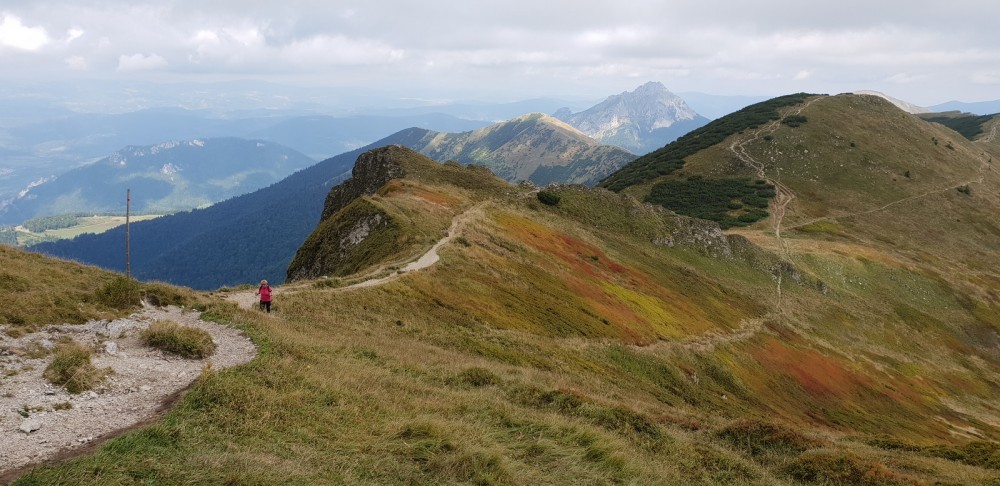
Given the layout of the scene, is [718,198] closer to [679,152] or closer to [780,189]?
[780,189]

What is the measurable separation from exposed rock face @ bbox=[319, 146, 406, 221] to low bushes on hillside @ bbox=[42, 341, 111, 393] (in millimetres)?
65536

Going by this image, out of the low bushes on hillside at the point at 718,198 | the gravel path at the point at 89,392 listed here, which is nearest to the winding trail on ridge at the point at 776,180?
the low bushes on hillside at the point at 718,198

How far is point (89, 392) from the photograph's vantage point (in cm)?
1383

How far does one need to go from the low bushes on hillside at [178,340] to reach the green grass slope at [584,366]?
209cm

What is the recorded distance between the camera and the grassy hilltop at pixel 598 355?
43.1ft

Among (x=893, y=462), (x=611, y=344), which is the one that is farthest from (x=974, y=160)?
(x=893, y=462)

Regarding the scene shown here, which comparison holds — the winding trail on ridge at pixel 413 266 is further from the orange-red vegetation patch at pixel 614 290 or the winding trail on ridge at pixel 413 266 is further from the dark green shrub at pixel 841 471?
the dark green shrub at pixel 841 471

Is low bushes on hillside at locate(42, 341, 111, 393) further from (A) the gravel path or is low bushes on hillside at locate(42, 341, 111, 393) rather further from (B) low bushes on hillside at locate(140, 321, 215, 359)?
(B) low bushes on hillside at locate(140, 321, 215, 359)

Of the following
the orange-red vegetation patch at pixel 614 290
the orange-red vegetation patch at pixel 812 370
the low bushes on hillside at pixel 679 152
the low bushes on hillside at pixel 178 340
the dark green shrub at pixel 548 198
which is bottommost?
the orange-red vegetation patch at pixel 812 370

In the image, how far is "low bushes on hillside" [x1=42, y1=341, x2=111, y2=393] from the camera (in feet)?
45.4

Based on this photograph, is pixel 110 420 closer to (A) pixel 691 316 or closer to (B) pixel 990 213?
(A) pixel 691 316

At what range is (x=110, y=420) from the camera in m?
12.6

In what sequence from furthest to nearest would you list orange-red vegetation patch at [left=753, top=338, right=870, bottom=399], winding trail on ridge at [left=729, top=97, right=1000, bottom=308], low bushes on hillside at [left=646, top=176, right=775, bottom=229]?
1. low bushes on hillside at [left=646, top=176, right=775, bottom=229]
2. winding trail on ridge at [left=729, top=97, right=1000, bottom=308]
3. orange-red vegetation patch at [left=753, top=338, right=870, bottom=399]

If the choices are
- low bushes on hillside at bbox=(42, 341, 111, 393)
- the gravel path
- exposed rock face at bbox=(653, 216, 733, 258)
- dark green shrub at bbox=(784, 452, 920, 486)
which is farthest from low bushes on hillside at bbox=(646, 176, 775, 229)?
low bushes on hillside at bbox=(42, 341, 111, 393)
